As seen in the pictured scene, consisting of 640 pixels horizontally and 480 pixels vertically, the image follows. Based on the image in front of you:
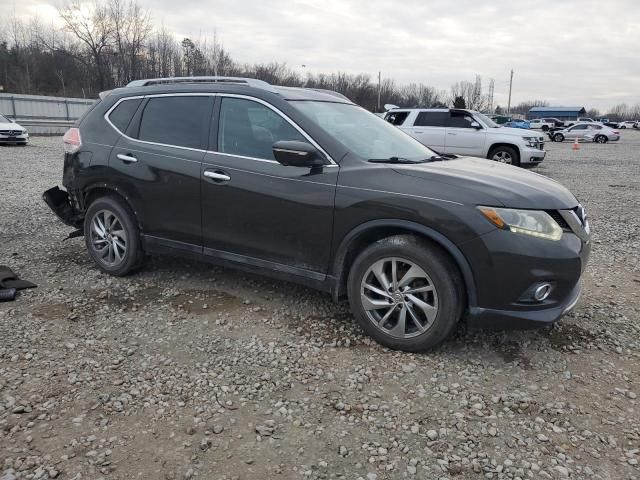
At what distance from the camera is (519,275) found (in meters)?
3.14

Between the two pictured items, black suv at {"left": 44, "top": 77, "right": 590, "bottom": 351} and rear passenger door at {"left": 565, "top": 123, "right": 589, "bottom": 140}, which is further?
rear passenger door at {"left": 565, "top": 123, "right": 589, "bottom": 140}

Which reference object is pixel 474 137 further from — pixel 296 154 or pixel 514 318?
pixel 514 318

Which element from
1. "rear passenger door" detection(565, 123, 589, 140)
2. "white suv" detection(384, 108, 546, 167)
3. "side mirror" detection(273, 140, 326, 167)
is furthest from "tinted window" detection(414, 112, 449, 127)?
"rear passenger door" detection(565, 123, 589, 140)

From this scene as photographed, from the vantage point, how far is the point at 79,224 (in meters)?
5.19

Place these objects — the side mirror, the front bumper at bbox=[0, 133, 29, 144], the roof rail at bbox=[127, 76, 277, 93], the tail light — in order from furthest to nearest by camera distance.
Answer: the front bumper at bbox=[0, 133, 29, 144] < the tail light < the roof rail at bbox=[127, 76, 277, 93] < the side mirror

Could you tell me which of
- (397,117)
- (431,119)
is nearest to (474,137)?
(431,119)

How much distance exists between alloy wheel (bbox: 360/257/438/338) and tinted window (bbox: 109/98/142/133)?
2.81 metres

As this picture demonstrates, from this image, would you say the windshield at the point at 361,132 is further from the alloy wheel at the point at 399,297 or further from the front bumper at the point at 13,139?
the front bumper at the point at 13,139

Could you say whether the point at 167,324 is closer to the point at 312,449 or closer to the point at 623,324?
the point at 312,449

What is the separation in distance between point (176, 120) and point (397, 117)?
37.6 feet

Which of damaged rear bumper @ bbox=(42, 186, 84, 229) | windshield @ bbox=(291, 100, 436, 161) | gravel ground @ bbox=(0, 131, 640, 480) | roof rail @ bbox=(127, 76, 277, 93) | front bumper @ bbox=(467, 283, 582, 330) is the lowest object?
gravel ground @ bbox=(0, 131, 640, 480)

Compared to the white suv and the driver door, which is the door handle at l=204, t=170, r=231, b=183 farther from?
the white suv

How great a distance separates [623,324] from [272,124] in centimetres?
328

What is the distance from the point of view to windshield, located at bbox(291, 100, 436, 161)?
390 centimetres
